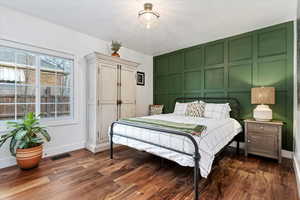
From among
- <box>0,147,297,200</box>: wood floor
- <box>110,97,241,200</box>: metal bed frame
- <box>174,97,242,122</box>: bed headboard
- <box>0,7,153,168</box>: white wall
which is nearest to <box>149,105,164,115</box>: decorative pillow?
<box>110,97,241,200</box>: metal bed frame

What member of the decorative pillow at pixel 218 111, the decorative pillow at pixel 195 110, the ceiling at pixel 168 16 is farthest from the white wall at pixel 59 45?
the decorative pillow at pixel 218 111

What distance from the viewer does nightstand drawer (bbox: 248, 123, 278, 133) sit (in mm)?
2576

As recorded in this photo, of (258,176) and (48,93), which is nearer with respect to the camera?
(258,176)

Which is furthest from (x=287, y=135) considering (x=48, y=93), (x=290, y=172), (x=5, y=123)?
(x=5, y=123)

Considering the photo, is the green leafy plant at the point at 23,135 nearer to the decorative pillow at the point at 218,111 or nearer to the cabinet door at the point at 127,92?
the cabinet door at the point at 127,92

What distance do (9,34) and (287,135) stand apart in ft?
17.5

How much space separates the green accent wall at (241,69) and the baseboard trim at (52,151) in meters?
2.79

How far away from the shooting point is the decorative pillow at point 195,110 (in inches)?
132

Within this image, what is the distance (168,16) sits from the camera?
8.57ft

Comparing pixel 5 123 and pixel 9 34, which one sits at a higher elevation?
pixel 9 34

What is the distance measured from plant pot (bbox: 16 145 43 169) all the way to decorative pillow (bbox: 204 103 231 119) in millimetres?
3316

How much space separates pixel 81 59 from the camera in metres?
3.32

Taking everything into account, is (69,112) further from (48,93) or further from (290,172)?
(290,172)

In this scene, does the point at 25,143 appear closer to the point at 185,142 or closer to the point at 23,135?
the point at 23,135
